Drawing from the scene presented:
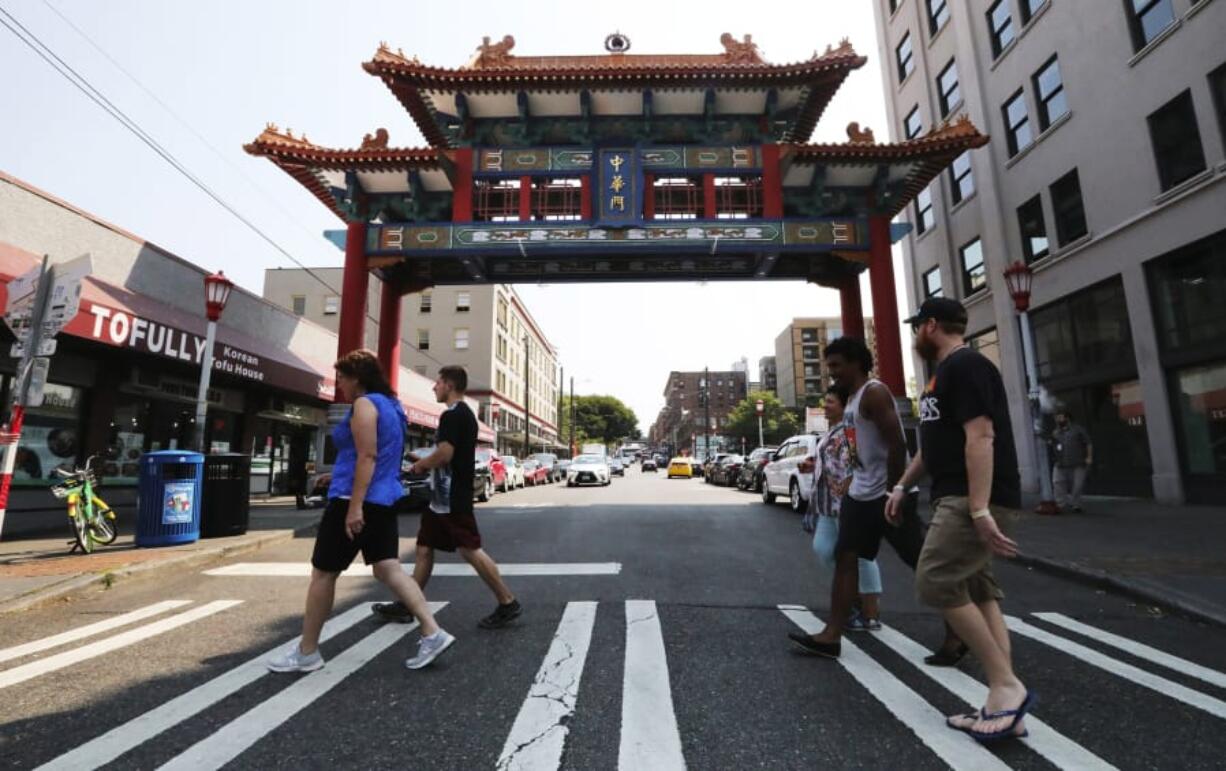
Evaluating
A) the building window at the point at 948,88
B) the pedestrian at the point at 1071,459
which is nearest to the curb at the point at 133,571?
the pedestrian at the point at 1071,459

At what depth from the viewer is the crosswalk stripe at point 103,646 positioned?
3410mm

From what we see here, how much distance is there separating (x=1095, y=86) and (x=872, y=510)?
49.3ft

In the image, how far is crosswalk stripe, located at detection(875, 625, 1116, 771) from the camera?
2355 mm

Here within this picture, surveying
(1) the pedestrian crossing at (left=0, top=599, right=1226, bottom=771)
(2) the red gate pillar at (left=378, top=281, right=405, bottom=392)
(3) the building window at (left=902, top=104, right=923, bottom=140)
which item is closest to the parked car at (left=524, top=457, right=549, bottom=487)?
(2) the red gate pillar at (left=378, top=281, right=405, bottom=392)

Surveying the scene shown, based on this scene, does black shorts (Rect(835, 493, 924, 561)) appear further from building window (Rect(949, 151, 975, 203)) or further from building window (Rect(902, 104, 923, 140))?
building window (Rect(902, 104, 923, 140))

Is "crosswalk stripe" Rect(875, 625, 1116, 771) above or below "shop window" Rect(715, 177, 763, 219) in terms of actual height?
below

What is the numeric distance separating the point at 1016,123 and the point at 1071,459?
34.2ft

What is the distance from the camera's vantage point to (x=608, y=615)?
4641mm

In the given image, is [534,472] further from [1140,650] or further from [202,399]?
[1140,650]

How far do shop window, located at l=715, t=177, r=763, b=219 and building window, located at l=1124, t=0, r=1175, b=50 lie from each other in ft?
26.3

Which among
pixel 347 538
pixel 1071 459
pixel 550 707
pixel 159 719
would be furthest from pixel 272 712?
pixel 1071 459

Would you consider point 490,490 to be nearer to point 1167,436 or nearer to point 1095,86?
point 1167,436

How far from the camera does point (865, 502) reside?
12.4ft

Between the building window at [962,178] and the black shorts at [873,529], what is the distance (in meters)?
17.4
